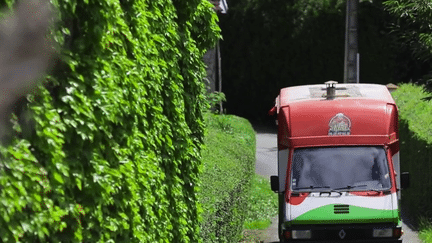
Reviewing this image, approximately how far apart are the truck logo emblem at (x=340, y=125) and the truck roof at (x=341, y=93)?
25.1 inches

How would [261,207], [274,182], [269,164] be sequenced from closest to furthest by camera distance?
[274,182] < [261,207] < [269,164]

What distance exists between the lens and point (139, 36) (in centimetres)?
517

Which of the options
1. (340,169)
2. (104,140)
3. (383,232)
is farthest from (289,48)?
(104,140)

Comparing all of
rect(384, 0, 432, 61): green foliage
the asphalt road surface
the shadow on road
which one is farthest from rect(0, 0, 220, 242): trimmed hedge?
the shadow on road

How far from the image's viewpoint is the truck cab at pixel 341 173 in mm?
12141

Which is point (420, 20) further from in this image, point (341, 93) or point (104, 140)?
point (104, 140)

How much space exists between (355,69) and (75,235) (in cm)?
2308

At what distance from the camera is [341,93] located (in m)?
13.2

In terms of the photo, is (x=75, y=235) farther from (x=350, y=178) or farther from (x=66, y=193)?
(x=350, y=178)

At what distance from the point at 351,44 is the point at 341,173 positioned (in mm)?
14460

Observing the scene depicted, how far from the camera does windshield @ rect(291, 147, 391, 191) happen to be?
12297mm

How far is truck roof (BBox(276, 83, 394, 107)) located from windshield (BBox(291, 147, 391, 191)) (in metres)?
0.89

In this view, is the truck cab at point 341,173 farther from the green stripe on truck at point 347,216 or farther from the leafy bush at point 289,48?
the leafy bush at point 289,48

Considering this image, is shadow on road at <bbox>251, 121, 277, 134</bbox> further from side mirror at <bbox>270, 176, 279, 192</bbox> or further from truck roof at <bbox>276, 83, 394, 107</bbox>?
side mirror at <bbox>270, 176, 279, 192</bbox>
